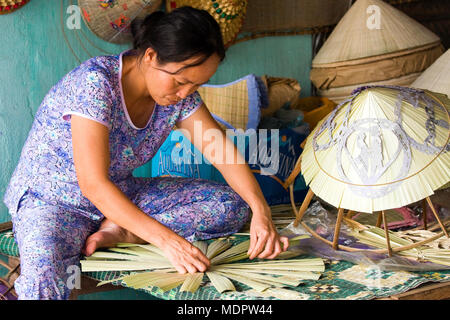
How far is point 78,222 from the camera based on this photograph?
2.17 m

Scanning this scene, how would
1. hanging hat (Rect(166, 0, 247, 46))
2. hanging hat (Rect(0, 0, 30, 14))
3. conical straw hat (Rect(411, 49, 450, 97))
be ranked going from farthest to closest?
hanging hat (Rect(166, 0, 247, 46))
conical straw hat (Rect(411, 49, 450, 97))
hanging hat (Rect(0, 0, 30, 14))

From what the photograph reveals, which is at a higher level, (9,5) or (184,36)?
(9,5)

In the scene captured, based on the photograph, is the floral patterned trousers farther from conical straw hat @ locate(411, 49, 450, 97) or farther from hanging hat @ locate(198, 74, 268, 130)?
conical straw hat @ locate(411, 49, 450, 97)

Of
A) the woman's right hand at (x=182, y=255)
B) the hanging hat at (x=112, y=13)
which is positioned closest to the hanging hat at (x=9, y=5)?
the hanging hat at (x=112, y=13)

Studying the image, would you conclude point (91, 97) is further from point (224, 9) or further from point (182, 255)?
point (224, 9)

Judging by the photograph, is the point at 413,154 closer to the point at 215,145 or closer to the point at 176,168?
the point at 215,145

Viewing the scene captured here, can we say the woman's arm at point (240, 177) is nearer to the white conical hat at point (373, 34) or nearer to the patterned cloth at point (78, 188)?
the patterned cloth at point (78, 188)

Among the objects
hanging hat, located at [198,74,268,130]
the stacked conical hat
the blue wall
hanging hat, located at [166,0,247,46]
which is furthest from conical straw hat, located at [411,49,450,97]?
the blue wall

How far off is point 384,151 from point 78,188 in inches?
47.0

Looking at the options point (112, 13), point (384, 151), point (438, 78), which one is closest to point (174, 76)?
point (384, 151)

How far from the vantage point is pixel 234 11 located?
320 centimetres

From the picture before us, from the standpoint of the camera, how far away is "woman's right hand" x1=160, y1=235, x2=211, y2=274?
1843mm

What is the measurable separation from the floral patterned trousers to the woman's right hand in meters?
0.38
